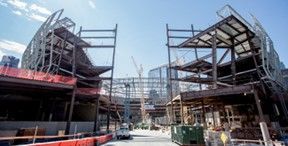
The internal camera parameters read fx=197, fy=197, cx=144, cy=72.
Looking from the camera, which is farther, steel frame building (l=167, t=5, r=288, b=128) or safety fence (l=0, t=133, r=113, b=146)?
steel frame building (l=167, t=5, r=288, b=128)

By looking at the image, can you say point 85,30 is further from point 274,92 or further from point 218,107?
point 274,92

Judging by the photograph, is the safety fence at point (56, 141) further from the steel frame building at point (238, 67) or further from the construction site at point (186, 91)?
the steel frame building at point (238, 67)

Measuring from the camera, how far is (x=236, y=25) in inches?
1007

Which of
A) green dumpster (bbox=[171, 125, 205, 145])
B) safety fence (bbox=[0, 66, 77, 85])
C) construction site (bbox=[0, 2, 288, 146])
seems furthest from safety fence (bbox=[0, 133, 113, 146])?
green dumpster (bbox=[171, 125, 205, 145])

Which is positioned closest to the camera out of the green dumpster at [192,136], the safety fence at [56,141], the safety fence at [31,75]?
the safety fence at [56,141]

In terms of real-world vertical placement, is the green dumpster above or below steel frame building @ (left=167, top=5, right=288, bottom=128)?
below

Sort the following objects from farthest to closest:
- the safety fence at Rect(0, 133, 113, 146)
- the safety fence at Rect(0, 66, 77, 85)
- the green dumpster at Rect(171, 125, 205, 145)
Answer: the safety fence at Rect(0, 66, 77, 85), the green dumpster at Rect(171, 125, 205, 145), the safety fence at Rect(0, 133, 113, 146)

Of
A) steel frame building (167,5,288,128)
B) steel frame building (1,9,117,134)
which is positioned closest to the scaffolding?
steel frame building (1,9,117,134)

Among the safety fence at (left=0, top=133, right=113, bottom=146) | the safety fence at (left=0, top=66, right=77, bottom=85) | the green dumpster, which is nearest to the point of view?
the safety fence at (left=0, top=133, right=113, bottom=146)

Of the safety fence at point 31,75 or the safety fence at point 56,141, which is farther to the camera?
the safety fence at point 31,75

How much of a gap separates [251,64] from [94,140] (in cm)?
2579

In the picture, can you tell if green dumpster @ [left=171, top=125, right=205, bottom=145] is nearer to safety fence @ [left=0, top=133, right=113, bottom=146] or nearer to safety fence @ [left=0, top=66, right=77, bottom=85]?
safety fence @ [left=0, top=133, right=113, bottom=146]

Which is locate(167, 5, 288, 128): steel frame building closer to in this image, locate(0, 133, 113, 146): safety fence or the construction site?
the construction site

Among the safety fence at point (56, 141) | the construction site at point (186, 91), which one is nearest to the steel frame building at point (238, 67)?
the construction site at point (186, 91)
